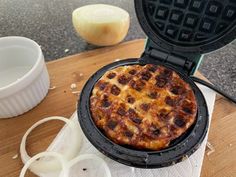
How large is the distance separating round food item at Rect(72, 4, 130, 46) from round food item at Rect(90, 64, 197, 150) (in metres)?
0.25

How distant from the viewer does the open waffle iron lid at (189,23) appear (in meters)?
0.63

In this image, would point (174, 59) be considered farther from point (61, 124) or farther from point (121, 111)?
point (61, 124)

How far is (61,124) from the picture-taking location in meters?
0.74

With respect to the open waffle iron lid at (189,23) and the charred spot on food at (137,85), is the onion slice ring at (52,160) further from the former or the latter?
the open waffle iron lid at (189,23)

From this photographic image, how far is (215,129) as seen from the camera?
28.7 inches

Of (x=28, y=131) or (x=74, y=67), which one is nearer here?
(x=28, y=131)

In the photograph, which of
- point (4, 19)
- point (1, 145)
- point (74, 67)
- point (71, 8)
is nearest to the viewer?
point (1, 145)

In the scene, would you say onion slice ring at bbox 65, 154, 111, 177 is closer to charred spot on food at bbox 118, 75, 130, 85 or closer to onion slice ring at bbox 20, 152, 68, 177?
onion slice ring at bbox 20, 152, 68, 177

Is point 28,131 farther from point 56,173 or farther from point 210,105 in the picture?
point 210,105

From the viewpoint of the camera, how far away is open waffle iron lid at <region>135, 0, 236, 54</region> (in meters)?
0.63

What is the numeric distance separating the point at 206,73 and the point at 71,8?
29.8 inches

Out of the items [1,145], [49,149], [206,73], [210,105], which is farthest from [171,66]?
[1,145]

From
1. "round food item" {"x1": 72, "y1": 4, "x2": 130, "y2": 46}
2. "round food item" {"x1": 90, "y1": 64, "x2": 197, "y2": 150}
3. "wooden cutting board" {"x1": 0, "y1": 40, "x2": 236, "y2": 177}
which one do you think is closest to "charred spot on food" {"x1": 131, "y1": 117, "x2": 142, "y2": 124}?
"round food item" {"x1": 90, "y1": 64, "x2": 197, "y2": 150}

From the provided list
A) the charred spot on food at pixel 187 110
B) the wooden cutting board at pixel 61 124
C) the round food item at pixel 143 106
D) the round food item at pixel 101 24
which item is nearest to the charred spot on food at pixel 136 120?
the round food item at pixel 143 106
